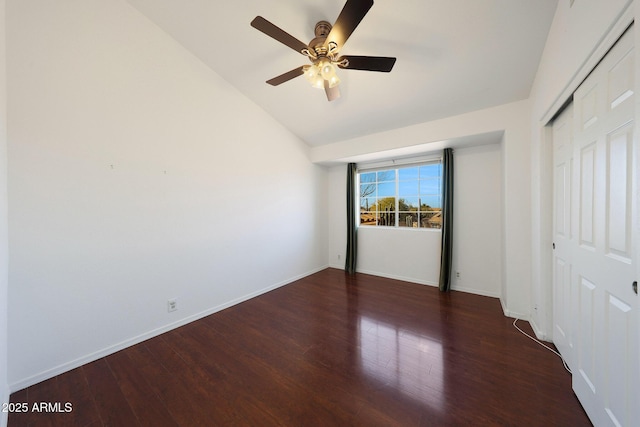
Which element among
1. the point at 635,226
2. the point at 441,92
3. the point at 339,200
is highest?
the point at 441,92

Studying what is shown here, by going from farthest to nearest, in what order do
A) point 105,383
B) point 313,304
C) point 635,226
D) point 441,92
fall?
point 313,304
point 441,92
point 105,383
point 635,226

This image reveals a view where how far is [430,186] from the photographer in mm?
3736

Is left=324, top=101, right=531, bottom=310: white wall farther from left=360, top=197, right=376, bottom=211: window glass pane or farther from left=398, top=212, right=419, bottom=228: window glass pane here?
left=360, top=197, right=376, bottom=211: window glass pane

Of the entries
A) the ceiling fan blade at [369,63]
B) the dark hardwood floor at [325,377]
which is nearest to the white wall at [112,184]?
the dark hardwood floor at [325,377]

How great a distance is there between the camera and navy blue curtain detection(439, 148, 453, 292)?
10.9ft

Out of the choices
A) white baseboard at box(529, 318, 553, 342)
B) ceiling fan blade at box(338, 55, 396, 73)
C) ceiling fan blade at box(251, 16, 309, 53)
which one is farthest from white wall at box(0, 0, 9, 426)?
white baseboard at box(529, 318, 553, 342)

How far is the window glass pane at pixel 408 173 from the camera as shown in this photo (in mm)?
3873

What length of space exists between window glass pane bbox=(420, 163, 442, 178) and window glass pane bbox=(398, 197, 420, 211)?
43cm

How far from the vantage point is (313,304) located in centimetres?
299

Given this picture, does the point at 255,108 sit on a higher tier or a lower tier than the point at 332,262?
higher

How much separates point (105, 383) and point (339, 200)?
3924 mm

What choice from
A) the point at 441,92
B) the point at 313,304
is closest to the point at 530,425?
the point at 313,304

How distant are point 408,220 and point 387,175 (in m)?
0.93

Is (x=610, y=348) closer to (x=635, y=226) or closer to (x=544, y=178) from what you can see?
(x=635, y=226)
